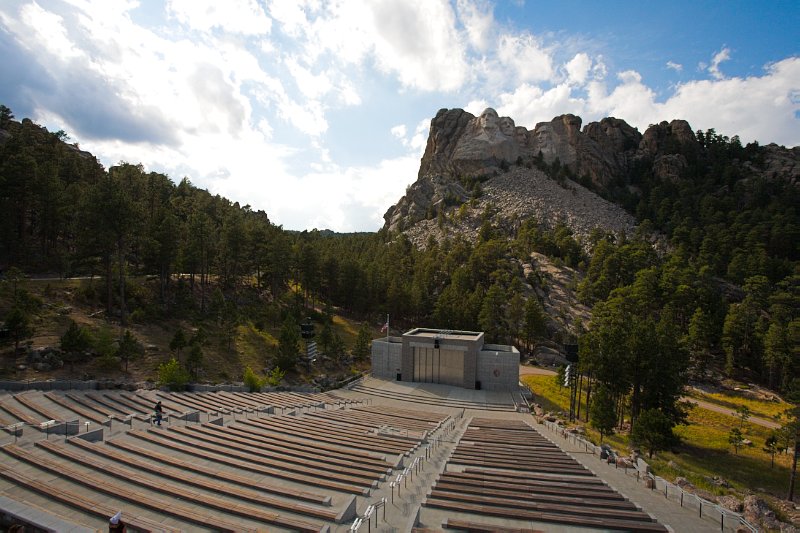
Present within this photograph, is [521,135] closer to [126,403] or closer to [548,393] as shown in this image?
[548,393]

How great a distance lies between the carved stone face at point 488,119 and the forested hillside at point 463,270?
195ft

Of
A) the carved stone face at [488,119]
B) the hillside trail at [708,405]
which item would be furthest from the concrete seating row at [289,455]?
the carved stone face at [488,119]

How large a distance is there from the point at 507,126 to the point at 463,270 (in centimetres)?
9943

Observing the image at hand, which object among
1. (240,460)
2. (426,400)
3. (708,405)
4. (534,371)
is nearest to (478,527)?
(240,460)

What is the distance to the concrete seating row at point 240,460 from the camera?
43.2 ft

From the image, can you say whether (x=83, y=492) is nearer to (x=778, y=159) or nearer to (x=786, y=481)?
(x=786, y=481)

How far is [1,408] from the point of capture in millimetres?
17047

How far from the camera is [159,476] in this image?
12766mm

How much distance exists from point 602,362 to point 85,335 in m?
40.3

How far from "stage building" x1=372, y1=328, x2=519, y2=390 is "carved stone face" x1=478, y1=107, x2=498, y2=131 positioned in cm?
12184

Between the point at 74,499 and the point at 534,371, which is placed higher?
the point at 74,499

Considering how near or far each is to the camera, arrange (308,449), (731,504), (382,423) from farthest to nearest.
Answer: (382,423)
(308,449)
(731,504)

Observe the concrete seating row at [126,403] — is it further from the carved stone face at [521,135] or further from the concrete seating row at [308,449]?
the carved stone face at [521,135]

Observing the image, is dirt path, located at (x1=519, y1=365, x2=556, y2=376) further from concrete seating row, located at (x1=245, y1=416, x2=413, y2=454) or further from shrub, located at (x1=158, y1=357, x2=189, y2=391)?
shrub, located at (x1=158, y1=357, x2=189, y2=391)
